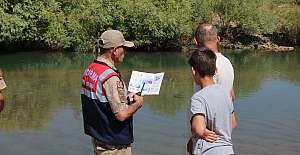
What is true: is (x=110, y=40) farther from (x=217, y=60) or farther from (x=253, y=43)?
(x=253, y=43)

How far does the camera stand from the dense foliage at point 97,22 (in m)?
23.2

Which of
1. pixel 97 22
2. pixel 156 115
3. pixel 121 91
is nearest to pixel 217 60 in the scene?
pixel 121 91

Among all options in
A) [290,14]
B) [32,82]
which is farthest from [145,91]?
[290,14]

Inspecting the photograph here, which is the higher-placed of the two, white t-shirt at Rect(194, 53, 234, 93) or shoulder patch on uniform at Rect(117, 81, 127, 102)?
white t-shirt at Rect(194, 53, 234, 93)

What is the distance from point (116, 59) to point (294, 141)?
486cm

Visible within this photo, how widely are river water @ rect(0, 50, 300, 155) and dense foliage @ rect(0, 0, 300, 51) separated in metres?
8.09

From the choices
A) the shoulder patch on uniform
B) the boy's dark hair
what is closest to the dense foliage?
the shoulder patch on uniform

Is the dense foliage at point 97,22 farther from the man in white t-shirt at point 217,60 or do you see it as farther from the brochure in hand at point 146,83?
the man in white t-shirt at point 217,60

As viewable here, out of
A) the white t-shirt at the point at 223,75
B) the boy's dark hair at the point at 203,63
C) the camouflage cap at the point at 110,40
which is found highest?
the camouflage cap at the point at 110,40

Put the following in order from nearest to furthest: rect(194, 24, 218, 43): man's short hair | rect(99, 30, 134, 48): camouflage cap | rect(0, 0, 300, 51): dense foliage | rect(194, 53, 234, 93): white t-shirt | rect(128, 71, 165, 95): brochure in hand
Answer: rect(99, 30, 134, 48): camouflage cap → rect(194, 53, 234, 93): white t-shirt → rect(194, 24, 218, 43): man's short hair → rect(128, 71, 165, 95): brochure in hand → rect(0, 0, 300, 51): dense foliage

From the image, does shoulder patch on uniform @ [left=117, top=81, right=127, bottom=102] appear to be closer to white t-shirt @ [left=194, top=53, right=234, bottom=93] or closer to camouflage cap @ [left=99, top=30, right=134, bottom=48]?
camouflage cap @ [left=99, top=30, right=134, bottom=48]

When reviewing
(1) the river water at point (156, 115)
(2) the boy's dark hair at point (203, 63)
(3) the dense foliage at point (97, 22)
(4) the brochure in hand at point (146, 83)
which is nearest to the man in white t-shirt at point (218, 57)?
(4) the brochure in hand at point (146, 83)

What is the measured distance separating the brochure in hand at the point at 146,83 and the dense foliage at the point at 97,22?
64.2ft

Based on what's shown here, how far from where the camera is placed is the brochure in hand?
369 centimetres
